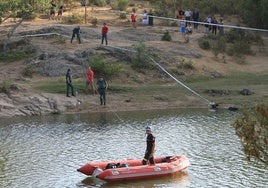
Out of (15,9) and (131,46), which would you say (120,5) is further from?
(15,9)

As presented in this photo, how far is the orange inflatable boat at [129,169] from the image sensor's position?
24.3 m

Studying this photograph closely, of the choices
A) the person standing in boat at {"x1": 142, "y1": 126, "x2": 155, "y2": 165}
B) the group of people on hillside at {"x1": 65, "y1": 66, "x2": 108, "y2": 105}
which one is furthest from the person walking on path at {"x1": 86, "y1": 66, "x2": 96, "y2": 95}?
the person standing in boat at {"x1": 142, "y1": 126, "x2": 155, "y2": 165}

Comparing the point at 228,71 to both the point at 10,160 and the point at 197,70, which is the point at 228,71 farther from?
the point at 10,160

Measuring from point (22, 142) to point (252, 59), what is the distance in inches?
881

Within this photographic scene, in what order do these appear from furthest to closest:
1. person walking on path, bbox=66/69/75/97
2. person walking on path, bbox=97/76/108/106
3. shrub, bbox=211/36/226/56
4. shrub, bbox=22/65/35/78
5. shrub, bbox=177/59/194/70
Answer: shrub, bbox=211/36/226/56 → shrub, bbox=177/59/194/70 → shrub, bbox=22/65/35/78 → person walking on path, bbox=66/69/75/97 → person walking on path, bbox=97/76/108/106

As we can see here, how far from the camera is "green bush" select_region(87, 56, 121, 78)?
138 feet

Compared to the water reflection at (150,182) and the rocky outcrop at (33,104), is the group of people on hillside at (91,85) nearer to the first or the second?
the rocky outcrop at (33,104)

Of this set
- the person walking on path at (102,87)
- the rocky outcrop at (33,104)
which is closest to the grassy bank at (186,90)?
the rocky outcrop at (33,104)

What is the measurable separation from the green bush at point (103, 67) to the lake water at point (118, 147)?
5.27 metres

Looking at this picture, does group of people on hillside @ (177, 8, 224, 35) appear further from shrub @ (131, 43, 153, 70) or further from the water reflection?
the water reflection

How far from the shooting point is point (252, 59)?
48688 mm

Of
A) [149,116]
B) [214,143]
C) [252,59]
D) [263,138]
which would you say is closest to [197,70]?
[252,59]

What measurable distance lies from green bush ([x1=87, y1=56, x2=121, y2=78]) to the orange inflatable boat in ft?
55.8

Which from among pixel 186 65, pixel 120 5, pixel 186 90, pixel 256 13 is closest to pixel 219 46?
pixel 186 65
